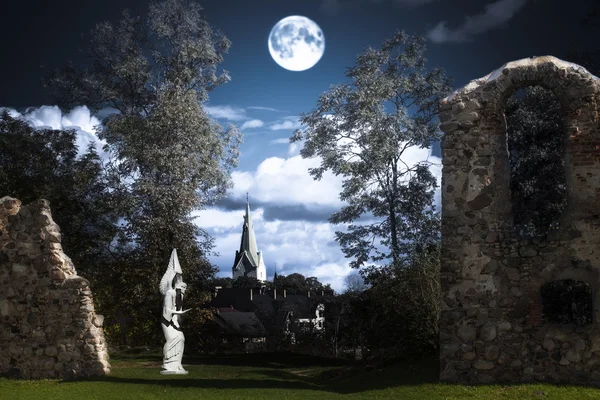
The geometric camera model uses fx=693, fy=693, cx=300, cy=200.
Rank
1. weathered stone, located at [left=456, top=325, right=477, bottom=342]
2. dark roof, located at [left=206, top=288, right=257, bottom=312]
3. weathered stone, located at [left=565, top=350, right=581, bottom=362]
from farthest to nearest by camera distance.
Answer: dark roof, located at [left=206, top=288, right=257, bottom=312] < weathered stone, located at [left=456, top=325, right=477, bottom=342] < weathered stone, located at [left=565, top=350, right=581, bottom=362]

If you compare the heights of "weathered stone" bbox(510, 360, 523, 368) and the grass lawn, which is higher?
"weathered stone" bbox(510, 360, 523, 368)

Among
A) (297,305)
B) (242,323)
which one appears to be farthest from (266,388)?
(297,305)

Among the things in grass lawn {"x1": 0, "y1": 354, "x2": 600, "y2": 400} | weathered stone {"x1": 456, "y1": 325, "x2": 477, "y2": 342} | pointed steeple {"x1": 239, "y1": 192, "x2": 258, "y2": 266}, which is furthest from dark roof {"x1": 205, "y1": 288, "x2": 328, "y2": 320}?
pointed steeple {"x1": 239, "y1": 192, "x2": 258, "y2": 266}

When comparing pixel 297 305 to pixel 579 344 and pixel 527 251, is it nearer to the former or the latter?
pixel 527 251

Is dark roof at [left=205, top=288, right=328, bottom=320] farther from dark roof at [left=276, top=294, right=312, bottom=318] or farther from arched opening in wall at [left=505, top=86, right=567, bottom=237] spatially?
arched opening in wall at [left=505, top=86, right=567, bottom=237]

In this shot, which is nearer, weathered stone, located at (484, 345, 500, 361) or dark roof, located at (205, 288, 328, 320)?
weathered stone, located at (484, 345, 500, 361)

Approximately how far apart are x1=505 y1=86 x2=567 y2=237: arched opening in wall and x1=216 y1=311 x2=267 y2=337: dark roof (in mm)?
20800

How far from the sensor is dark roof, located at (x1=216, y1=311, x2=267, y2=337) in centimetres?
4203

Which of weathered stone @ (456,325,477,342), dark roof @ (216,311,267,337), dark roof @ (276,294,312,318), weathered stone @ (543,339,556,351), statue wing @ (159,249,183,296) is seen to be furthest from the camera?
dark roof @ (276,294,312,318)

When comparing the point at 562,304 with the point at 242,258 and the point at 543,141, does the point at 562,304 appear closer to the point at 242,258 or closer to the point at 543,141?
the point at 543,141

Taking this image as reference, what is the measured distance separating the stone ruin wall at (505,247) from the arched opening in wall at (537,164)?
29.0ft

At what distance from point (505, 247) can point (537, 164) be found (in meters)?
10.0

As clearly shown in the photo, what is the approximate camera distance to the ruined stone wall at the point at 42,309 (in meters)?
18.0

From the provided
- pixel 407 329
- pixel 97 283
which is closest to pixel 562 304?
pixel 407 329
